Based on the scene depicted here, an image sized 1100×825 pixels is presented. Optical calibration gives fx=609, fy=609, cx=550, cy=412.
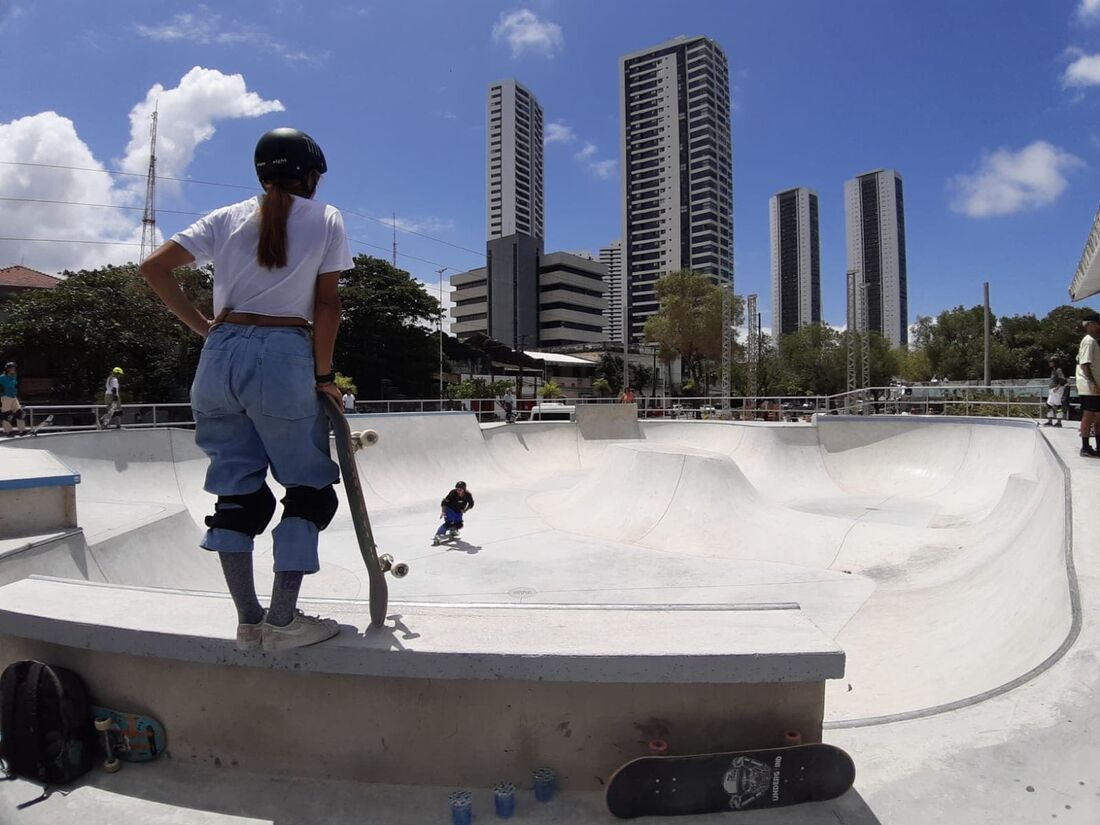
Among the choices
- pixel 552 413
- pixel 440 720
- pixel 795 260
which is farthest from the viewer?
pixel 795 260

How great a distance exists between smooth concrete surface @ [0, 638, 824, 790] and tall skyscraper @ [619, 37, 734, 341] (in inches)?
4583

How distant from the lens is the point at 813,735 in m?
2.00

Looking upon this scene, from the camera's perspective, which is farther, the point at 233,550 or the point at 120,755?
the point at 120,755

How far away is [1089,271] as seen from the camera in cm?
1797

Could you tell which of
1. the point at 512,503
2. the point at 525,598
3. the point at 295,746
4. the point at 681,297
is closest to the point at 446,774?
the point at 295,746

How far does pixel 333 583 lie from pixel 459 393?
39536 mm

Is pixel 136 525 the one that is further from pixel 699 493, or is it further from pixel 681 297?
pixel 681 297

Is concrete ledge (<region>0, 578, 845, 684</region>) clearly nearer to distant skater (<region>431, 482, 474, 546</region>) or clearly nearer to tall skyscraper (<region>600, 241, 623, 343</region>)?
distant skater (<region>431, 482, 474, 546</region>)

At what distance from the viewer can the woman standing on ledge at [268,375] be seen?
1963mm

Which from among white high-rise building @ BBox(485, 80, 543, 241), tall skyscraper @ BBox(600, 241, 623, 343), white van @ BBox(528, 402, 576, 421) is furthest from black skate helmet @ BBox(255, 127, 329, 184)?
tall skyscraper @ BBox(600, 241, 623, 343)

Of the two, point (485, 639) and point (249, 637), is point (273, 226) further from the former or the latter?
point (485, 639)

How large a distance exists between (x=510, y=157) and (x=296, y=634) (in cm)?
14991

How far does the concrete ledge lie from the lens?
186 centimetres

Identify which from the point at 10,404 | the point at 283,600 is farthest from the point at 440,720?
the point at 10,404
